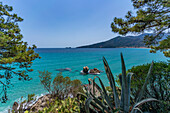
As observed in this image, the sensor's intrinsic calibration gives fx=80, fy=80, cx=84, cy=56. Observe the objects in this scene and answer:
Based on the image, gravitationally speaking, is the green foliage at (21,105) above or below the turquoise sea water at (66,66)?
above

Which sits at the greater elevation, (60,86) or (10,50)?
(10,50)

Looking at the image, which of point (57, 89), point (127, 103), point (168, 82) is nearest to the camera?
point (127, 103)

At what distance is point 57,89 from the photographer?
11.2 ft

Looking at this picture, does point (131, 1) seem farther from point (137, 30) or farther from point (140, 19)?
point (137, 30)

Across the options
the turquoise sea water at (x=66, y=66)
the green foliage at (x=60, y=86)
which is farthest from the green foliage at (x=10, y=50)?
the turquoise sea water at (x=66, y=66)

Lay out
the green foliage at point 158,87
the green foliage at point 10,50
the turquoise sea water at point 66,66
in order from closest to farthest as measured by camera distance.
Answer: the green foliage at point 158,87
the green foliage at point 10,50
the turquoise sea water at point 66,66

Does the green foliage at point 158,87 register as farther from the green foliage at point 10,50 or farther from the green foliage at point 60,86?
the green foliage at point 10,50

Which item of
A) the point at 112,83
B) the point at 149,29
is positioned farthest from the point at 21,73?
the point at 149,29

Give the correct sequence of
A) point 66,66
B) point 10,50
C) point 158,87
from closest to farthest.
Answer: point 158,87, point 10,50, point 66,66

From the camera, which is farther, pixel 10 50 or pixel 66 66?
pixel 66 66

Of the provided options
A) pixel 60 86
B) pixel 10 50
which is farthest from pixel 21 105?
pixel 10 50

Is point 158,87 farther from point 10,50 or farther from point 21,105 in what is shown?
point 10,50

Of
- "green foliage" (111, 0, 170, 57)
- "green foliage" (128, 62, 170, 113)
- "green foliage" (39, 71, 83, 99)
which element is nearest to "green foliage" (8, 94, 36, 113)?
"green foliage" (39, 71, 83, 99)

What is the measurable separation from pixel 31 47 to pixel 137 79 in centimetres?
475
